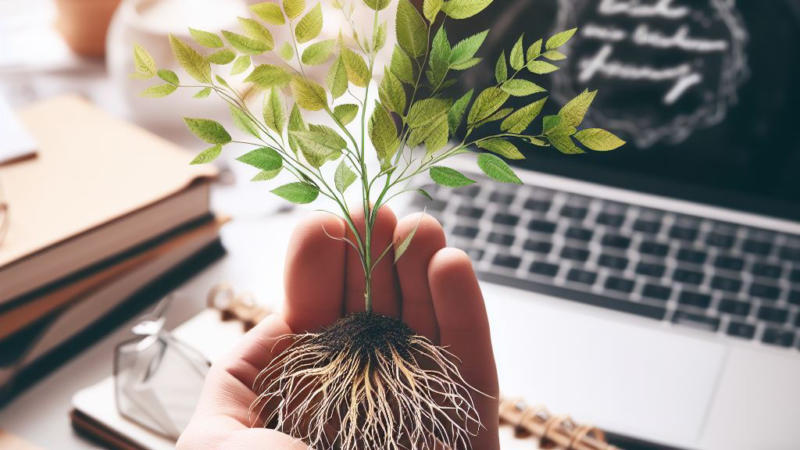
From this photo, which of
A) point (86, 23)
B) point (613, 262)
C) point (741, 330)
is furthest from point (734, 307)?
point (86, 23)

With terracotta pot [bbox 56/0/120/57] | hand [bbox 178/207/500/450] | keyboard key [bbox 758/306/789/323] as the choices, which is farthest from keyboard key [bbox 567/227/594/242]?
terracotta pot [bbox 56/0/120/57]

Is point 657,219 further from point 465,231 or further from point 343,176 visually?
point 343,176

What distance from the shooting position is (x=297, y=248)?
53 cm

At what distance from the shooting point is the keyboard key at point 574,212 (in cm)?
97

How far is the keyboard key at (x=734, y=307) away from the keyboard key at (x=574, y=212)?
20cm

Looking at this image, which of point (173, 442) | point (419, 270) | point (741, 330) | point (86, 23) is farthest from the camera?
point (86, 23)

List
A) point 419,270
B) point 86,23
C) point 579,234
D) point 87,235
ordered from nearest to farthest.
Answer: point 419,270, point 87,235, point 579,234, point 86,23

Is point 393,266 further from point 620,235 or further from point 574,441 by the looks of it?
point 620,235

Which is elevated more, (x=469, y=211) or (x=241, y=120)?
(x=241, y=120)

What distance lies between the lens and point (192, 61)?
45 cm

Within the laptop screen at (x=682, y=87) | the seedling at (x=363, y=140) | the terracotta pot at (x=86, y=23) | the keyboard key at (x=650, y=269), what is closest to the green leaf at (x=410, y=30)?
the seedling at (x=363, y=140)

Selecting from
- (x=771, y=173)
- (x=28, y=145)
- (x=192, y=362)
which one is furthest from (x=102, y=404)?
(x=771, y=173)

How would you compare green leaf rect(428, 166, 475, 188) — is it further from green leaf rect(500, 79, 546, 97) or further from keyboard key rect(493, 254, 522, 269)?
keyboard key rect(493, 254, 522, 269)

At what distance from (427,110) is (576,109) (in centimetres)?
9
